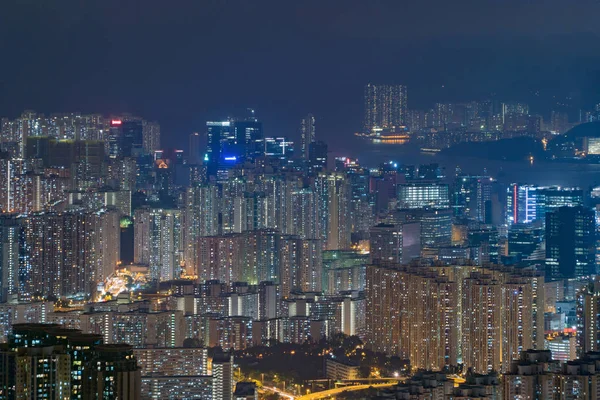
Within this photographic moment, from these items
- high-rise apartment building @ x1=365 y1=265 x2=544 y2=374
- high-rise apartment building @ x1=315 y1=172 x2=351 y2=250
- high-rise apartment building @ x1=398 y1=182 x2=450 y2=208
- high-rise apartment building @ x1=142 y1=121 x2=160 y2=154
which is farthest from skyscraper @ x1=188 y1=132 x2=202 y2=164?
high-rise apartment building @ x1=365 y1=265 x2=544 y2=374

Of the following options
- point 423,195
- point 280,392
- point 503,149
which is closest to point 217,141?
point 423,195

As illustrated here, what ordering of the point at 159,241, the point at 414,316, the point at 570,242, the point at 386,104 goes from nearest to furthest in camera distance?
the point at 414,316, the point at 570,242, the point at 386,104, the point at 159,241

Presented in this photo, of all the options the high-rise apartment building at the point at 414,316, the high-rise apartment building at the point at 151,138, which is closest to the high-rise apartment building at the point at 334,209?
the high-rise apartment building at the point at 151,138

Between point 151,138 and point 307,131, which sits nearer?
point 307,131

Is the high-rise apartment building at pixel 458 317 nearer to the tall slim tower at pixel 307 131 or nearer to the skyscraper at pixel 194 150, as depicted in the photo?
the tall slim tower at pixel 307 131

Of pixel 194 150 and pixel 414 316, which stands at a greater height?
pixel 194 150

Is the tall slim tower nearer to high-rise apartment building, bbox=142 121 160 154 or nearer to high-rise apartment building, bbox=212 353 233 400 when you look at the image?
high-rise apartment building, bbox=142 121 160 154

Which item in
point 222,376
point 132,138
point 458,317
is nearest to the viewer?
point 222,376

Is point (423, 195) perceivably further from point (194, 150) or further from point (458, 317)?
point (458, 317)
